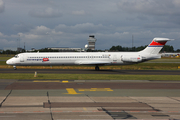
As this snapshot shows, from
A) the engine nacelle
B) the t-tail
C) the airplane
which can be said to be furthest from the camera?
the t-tail

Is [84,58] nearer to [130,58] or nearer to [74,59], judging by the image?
[74,59]

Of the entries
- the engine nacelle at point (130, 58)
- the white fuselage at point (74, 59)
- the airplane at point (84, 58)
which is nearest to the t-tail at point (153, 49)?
the airplane at point (84, 58)

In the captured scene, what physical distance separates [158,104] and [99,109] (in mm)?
3884

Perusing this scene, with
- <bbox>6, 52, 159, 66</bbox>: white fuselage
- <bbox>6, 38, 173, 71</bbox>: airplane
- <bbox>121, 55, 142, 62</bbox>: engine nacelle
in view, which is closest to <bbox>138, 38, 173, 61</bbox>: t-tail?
<bbox>6, 38, 173, 71</bbox>: airplane

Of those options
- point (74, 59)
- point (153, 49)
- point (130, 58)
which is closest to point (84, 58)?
point (74, 59)

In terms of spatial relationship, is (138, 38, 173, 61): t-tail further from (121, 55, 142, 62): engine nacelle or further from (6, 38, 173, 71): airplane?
(121, 55, 142, 62): engine nacelle

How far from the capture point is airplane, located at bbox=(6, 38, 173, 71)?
44.6 meters

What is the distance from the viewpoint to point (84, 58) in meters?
45.3

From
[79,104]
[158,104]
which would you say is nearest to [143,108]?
[158,104]

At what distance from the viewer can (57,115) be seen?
10.4m

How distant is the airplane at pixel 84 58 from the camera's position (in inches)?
1756

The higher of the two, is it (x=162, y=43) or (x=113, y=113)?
(x=162, y=43)

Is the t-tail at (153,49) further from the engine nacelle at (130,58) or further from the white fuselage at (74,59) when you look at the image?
the engine nacelle at (130,58)

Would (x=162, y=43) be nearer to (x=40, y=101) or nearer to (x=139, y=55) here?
(x=139, y=55)
